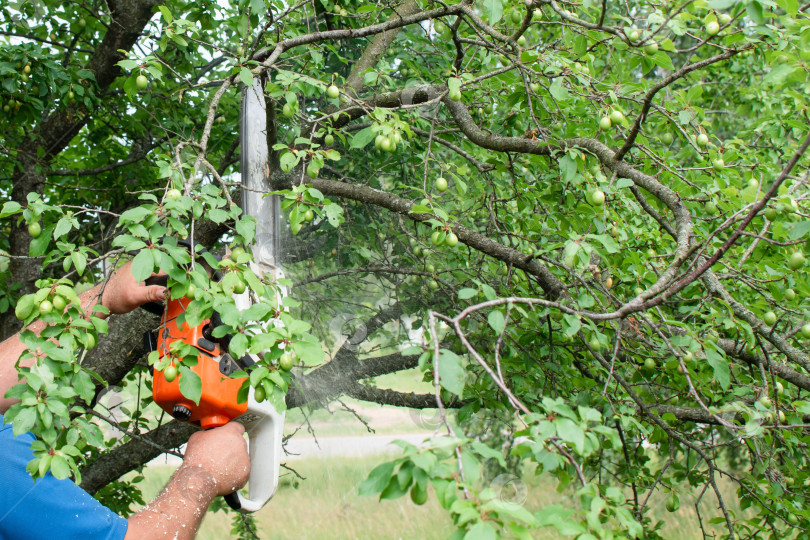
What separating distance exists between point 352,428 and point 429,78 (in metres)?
2.01

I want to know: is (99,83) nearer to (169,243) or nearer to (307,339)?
(169,243)

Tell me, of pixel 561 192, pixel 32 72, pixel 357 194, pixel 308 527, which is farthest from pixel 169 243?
pixel 308 527

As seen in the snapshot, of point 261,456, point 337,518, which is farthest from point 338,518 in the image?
point 261,456

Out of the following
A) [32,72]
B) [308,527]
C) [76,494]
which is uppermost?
[32,72]

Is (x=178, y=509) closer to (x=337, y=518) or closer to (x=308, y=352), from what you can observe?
(x=308, y=352)

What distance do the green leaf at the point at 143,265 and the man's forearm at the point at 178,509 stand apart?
708 millimetres

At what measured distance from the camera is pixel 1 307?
3320 millimetres

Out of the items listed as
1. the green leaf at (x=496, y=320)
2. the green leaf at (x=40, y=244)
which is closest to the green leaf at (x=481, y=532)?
the green leaf at (x=496, y=320)

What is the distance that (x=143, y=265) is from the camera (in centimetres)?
134

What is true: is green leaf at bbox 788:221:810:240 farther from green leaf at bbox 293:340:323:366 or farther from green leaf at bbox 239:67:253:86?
green leaf at bbox 239:67:253:86

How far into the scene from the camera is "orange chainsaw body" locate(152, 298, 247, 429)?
1.72 metres

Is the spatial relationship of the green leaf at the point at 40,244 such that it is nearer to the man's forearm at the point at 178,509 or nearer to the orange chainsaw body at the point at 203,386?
the orange chainsaw body at the point at 203,386

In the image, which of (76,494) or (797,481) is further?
(797,481)

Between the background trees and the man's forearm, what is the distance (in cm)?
23
